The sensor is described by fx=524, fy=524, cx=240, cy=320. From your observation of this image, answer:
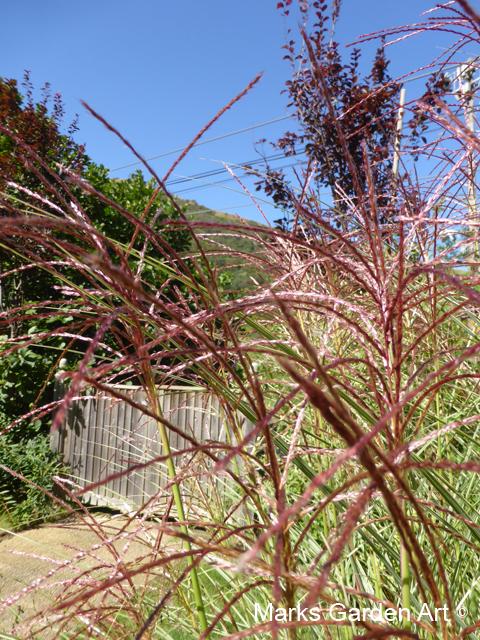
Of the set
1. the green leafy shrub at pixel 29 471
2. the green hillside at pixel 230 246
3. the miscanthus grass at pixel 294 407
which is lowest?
the green leafy shrub at pixel 29 471

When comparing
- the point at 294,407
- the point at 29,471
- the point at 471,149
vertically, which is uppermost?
the point at 471,149

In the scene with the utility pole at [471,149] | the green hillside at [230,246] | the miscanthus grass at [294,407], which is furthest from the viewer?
the green hillside at [230,246]

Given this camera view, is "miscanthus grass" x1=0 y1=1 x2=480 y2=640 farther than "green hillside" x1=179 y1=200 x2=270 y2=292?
No

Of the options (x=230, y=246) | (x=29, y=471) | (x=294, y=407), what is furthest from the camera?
(x=29, y=471)

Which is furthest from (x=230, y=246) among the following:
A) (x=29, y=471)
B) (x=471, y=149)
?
(x=29, y=471)

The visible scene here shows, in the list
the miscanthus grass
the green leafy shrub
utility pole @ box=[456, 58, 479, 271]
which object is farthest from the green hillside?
the green leafy shrub

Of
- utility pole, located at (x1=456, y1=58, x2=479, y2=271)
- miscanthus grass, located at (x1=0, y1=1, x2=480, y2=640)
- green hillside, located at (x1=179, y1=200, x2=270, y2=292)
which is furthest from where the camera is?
green hillside, located at (x1=179, y1=200, x2=270, y2=292)

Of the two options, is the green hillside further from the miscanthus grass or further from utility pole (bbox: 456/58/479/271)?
utility pole (bbox: 456/58/479/271)

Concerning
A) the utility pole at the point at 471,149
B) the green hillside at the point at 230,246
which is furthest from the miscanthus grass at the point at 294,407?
the green hillside at the point at 230,246

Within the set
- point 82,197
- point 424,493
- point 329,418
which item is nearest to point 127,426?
point 82,197

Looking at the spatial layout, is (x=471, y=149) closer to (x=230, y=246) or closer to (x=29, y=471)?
(x=230, y=246)

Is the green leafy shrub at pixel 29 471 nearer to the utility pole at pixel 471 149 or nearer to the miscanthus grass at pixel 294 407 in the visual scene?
the miscanthus grass at pixel 294 407

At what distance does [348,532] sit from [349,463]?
0.87m

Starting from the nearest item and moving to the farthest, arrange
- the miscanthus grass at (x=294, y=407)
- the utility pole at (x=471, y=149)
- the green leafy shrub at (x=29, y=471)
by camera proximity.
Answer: the miscanthus grass at (x=294, y=407) → the utility pole at (x=471, y=149) → the green leafy shrub at (x=29, y=471)
